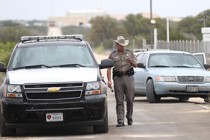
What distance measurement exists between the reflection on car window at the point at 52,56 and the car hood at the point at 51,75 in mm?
416

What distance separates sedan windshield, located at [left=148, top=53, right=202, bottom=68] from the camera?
21547 millimetres

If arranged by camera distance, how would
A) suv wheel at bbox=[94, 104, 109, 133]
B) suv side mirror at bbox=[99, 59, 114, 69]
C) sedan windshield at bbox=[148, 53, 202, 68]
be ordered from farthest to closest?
sedan windshield at bbox=[148, 53, 202, 68] < suv side mirror at bbox=[99, 59, 114, 69] < suv wheel at bbox=[94, 104, 109, 133]

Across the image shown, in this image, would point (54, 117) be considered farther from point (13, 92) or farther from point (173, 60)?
point (173, 60)

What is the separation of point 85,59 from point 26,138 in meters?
2.18

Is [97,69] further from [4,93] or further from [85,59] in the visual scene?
[4,93]

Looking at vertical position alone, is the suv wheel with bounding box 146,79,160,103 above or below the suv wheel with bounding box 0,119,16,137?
below

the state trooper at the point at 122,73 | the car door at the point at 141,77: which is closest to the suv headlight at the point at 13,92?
the state trooper at the point at 122,73

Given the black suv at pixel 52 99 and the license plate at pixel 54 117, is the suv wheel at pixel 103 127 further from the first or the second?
the license plate at pixel 54 117

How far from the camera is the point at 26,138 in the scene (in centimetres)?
1294

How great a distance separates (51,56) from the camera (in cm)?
1421

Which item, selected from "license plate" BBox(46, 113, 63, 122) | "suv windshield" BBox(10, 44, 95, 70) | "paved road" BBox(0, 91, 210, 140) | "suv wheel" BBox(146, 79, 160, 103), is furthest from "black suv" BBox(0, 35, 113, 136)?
"suv wheel" BBox(146, 79, 160, 103)

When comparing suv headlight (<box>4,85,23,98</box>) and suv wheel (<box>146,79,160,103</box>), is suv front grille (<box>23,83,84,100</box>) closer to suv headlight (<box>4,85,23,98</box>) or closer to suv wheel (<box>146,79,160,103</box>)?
suv headlight (<box>4,85,23,98</box>)

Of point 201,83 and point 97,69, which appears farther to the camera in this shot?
point 201,83

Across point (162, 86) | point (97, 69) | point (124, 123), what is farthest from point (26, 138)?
point (162, 86)
